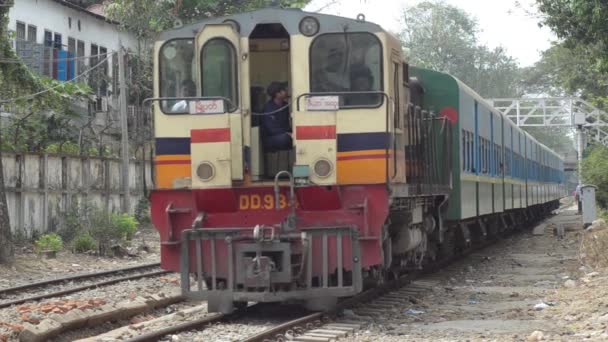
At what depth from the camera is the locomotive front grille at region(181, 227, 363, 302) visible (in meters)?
9.36

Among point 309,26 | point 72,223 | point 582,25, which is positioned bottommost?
point 72,223

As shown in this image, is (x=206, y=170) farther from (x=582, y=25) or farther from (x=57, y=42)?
(x=57, y=42)

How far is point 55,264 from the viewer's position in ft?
57.1

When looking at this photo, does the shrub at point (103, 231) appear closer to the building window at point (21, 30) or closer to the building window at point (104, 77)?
the building window at point (21, 30)

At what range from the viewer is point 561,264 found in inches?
688

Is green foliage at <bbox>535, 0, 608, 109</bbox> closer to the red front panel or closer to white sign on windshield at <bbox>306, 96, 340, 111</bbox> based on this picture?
white sign on windshield at <bbox>306, 96, 340, 111</bbox>

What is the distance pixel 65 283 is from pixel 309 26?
273 inches

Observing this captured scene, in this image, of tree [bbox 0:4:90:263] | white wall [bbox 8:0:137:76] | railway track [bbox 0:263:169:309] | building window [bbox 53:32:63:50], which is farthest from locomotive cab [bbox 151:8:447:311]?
building window [bbox 53:32:63:50]

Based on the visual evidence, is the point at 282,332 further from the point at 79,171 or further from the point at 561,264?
the point at 79,171

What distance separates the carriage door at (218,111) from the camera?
9.54 meters

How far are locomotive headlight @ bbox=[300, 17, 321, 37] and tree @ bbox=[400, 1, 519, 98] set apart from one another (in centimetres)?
5965

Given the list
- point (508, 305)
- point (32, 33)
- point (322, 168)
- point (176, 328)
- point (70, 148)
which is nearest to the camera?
point (176, 328)

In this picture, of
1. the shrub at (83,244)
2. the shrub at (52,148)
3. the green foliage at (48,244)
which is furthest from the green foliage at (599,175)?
the green foliage at (48,244)

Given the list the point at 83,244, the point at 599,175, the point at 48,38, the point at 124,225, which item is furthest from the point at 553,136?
the point at 83,244
